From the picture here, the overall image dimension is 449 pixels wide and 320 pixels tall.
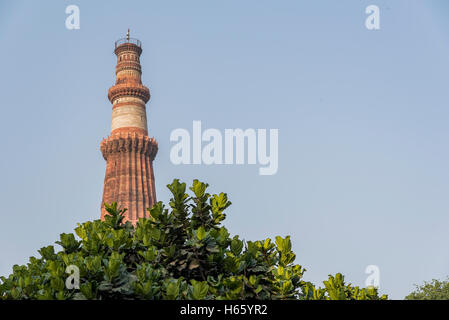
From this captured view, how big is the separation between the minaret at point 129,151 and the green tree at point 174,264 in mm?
43154

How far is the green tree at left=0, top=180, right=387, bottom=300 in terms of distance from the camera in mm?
13258

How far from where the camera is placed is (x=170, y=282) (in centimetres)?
1316

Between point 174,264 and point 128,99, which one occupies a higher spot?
point 128,99

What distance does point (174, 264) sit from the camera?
14.5 metres

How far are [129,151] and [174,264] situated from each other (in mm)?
47131

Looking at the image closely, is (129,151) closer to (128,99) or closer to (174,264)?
(128,99)

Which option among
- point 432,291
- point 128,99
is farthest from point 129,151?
point 432,291

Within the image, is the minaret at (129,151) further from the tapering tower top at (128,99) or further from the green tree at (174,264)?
the green tree at (174,264)

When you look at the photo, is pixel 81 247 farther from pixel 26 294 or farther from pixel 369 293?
pixel 369 293

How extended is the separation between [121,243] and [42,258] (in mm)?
2892

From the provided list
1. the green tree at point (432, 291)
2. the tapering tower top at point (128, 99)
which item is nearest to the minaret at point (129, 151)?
the tapering tower top at point (128, 99)

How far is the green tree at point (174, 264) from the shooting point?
43.5ft
